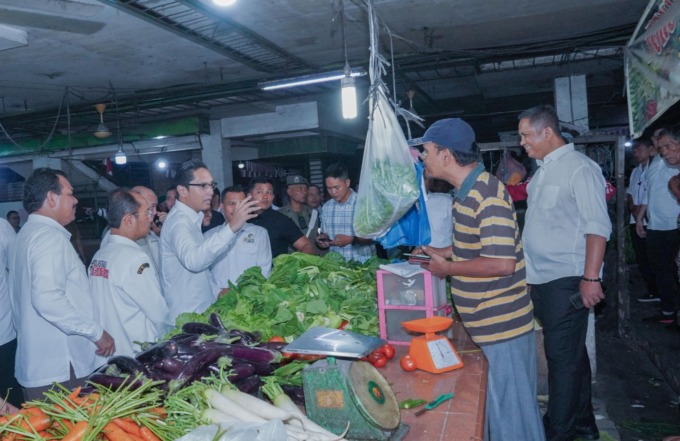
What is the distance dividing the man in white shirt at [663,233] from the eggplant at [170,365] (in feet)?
21.7

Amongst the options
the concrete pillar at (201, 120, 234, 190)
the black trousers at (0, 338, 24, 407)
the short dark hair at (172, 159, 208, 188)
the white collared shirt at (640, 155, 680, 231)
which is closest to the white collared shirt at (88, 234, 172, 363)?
the short dark hair at (172, 159, 208, 188)

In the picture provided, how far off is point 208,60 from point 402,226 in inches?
240

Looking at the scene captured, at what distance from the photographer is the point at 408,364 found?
265 cm

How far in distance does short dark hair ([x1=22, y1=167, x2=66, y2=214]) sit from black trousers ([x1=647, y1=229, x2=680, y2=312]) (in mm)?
6936

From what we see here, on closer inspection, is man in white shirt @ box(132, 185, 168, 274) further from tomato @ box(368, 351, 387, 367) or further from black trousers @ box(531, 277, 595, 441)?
black trousers @ box(531, 277, 595, 441)

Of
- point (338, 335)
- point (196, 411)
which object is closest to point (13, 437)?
point (196, 411)

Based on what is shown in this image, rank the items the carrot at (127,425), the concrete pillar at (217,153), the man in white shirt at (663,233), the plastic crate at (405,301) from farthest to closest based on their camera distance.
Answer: the concrete pillar at (217,153) < the man in white shirt at (663,233) < the plastic crate at (405,301) < the carrot at (127,425)

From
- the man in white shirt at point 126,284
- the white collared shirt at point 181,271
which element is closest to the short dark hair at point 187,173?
the white collared shirt at point 181,271

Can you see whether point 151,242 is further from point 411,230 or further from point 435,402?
point 435,402

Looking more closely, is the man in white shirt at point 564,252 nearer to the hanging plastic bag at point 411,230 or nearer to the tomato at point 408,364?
the hanging plastic bag at point 411,230

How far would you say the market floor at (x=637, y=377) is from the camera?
4357mm

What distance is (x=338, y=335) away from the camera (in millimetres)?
2131

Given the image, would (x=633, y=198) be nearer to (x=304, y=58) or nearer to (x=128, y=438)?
(x=304, y=58)

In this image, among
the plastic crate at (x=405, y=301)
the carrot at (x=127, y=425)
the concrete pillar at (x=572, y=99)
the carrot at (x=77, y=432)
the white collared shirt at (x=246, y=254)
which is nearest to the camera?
the carrot at (x=77, y=432)
